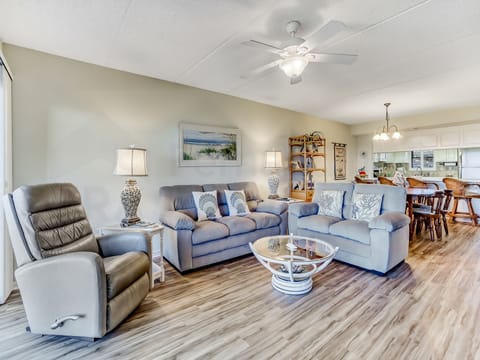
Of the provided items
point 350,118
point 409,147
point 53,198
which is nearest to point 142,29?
point 53,198

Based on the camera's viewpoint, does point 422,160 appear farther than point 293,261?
Yes

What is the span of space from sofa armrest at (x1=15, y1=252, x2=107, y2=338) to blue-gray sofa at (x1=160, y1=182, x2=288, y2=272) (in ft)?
3.71

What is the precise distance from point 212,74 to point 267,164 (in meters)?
1.88

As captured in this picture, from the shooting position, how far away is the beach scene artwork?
3787mm

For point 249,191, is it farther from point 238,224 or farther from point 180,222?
point 180,222

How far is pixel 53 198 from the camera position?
2.04 m

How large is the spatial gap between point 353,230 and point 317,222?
478 mm

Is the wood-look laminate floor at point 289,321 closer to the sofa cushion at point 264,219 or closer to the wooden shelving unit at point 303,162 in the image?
the sofa cushion at point 264,219

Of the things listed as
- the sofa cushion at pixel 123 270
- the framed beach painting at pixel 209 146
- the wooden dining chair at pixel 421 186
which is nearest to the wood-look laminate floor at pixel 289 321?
the sofa cushion at pixel 123 270

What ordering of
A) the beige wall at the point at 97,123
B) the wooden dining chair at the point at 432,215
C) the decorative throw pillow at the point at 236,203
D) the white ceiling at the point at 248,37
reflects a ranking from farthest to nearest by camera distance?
the wooden dining chair at the point at 432,215, the decorative throw pillow at the point at 236,203, the beige wall at the point at 97,123, the white ceiling at the point at 248,37

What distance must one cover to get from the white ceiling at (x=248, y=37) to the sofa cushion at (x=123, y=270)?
203 centimetres

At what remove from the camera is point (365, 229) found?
2.85m

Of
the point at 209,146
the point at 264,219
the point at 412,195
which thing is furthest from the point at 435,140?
the point at 209,146

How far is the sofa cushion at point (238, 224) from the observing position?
123 inches
